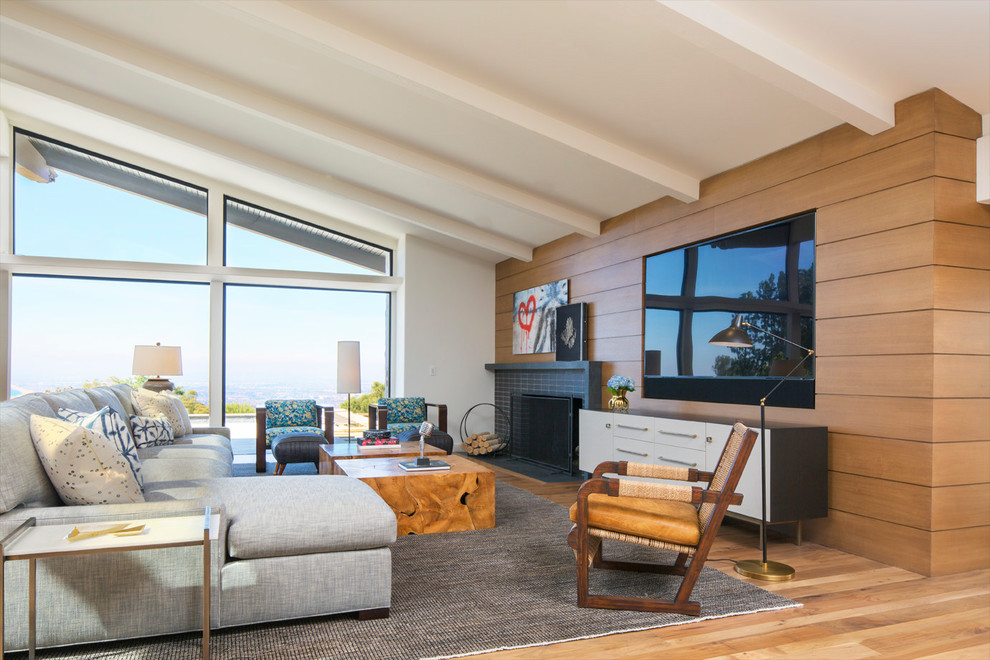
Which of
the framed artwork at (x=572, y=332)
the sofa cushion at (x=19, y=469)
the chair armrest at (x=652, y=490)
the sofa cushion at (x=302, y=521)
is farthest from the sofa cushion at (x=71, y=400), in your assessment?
the framed artwork at (x=572, y=332)

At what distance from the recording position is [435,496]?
392 centimetres

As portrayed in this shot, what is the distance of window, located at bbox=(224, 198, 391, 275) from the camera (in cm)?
768

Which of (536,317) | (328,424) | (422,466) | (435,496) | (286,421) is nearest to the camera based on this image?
(435,496)

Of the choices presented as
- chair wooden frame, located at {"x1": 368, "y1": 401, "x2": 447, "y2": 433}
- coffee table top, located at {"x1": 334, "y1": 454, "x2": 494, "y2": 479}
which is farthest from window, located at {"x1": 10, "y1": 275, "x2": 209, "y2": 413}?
coffee table top, located at {"x1": 334, "y1": 454, "x2": 494, "y2": 479}

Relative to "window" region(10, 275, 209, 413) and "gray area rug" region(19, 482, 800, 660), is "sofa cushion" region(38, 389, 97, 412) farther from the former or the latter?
"window" region(10, 275, 209, 413)

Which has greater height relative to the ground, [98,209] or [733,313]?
[98,209]

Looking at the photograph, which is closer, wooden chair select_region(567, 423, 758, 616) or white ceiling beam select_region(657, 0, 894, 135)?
wooden chair select_region(567, 423, 758, 616)

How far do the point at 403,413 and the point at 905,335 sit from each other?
16.4 ft

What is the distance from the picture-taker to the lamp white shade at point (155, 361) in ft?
20.0

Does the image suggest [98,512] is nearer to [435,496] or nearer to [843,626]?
[435,496]

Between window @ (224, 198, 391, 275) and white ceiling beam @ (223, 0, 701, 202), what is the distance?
4.36m

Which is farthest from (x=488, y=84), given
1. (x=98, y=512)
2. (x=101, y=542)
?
(x=101, y=542)

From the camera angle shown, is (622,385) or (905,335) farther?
(622,385)

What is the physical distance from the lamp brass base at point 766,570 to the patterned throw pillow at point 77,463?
275 centimetres
